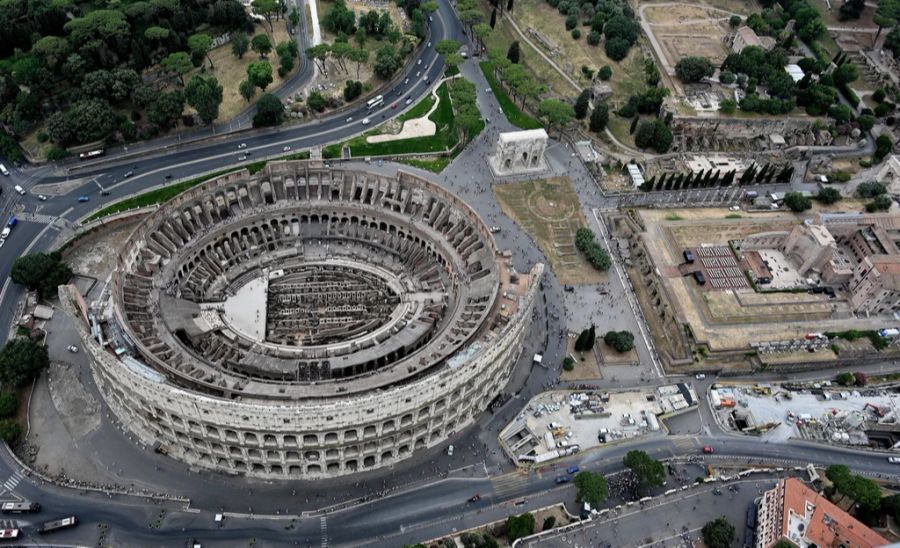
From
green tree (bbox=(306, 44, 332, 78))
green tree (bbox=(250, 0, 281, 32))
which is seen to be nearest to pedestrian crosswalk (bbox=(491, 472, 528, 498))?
green tree (bbox=(306, 44, 332, 78))

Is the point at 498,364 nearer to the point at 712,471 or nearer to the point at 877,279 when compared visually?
the point at 712,471

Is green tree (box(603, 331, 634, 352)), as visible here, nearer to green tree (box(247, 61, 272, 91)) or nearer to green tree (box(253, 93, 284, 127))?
green tree (box(253, 93, 284, 127))

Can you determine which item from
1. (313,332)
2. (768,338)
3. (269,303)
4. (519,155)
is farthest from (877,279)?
(269,303)

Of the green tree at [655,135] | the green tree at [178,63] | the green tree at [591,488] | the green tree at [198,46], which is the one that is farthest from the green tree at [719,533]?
the green tree at [198,46]

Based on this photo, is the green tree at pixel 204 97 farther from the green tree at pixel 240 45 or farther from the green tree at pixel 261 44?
the green tree at pixel 261 44

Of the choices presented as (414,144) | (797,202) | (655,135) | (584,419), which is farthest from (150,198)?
(797,202)

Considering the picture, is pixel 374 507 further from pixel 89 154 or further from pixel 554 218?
pixel 89 154
